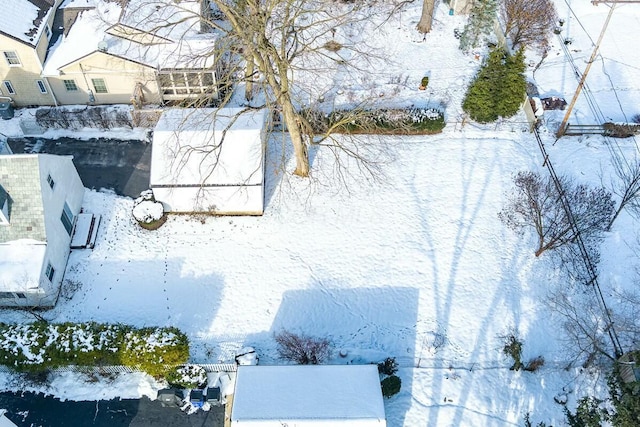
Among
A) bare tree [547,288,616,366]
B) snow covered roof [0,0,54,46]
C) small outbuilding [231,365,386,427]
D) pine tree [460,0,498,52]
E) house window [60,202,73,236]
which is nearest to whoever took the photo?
small outbuilding [231,365,386,427]

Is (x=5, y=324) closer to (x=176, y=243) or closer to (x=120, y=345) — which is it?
(x=120, y=345)

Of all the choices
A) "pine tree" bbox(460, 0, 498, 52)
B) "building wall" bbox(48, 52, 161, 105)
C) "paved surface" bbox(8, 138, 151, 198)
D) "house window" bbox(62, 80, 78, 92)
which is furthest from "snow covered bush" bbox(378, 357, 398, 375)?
"house window" bbox(62, 80, 78, 92)

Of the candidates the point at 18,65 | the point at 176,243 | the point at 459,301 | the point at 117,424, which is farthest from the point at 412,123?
the point at 18,65

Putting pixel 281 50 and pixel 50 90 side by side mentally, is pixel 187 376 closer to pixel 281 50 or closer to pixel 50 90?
pixel 281 50

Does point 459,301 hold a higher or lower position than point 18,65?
lower

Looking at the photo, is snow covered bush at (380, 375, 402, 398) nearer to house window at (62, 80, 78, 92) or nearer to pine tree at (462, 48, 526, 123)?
pine tree at (462, 48, 526, 123)

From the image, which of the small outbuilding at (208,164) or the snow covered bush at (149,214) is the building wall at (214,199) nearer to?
the small outbuilding at (208,164)

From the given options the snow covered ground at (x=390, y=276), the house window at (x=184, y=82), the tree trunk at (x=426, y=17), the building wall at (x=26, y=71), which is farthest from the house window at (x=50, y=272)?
the tree trunk at (x=426, y=17)
